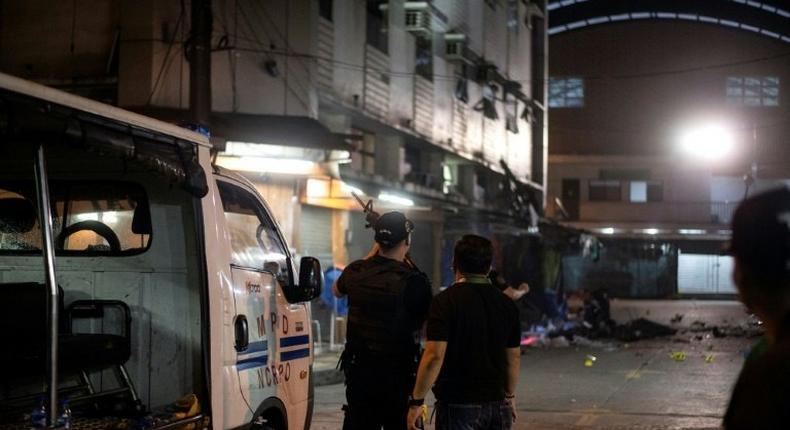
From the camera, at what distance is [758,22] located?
48375mm

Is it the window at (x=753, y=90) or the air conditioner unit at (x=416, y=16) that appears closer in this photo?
the air conditioner unit at (x=416, y=16)

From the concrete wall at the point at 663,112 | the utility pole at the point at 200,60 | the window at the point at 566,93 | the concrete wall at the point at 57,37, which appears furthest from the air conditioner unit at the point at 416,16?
the window at the point at 566,93

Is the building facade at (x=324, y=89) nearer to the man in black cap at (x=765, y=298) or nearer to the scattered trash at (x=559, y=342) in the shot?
the scattered trash at (x=559, y=342)

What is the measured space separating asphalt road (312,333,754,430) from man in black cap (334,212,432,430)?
198 inches

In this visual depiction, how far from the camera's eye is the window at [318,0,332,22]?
17984 millimetres

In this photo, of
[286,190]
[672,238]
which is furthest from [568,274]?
[286,190]

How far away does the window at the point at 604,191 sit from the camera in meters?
49.6

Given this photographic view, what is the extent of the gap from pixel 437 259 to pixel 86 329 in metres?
19.3

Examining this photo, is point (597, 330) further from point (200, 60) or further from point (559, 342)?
point (200, 60)

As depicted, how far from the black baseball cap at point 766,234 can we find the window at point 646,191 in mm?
48186

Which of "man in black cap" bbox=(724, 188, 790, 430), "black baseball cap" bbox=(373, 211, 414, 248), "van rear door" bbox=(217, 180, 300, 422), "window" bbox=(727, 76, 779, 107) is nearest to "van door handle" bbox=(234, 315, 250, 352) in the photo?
"van rear door" bbox=(217, 180, 300, 422)

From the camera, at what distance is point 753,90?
49.9 m

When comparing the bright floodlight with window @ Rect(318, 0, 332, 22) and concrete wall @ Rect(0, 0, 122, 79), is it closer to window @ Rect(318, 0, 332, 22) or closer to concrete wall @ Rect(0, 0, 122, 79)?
window @ Rect(318, 0, 332, 22)

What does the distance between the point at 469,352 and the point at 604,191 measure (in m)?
→ 46.0
